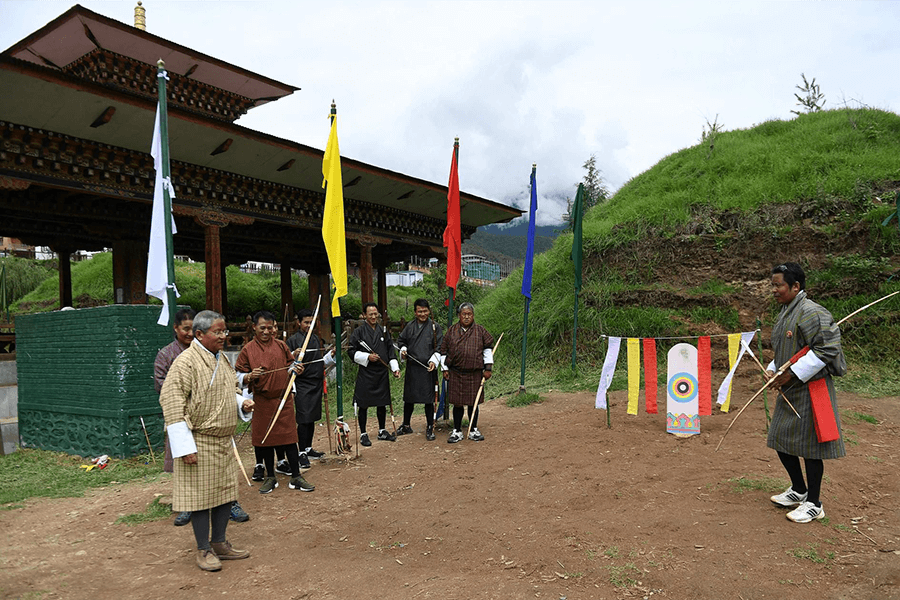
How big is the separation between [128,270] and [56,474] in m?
6.81

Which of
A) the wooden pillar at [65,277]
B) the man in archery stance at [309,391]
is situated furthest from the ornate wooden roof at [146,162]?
the man in archery stance at [309,391]

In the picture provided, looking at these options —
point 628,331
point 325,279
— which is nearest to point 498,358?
point 628,331

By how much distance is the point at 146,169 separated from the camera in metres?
10.3

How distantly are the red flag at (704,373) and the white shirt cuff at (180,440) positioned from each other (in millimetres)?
5678

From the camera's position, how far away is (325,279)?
19.1 meters

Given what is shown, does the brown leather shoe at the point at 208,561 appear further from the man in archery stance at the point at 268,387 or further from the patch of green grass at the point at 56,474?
the patch of green grass at the point at 56,474

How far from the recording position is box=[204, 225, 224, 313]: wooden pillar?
11.6m

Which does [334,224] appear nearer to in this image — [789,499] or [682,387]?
[682,387]

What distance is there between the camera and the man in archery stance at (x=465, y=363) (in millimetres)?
7043

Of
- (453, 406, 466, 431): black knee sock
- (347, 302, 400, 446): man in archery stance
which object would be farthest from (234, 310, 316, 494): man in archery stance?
(453, 406, 466, 431): black knee sock

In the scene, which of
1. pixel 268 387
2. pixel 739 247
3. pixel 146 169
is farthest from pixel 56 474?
pixel 739 247

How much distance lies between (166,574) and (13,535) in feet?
6.22

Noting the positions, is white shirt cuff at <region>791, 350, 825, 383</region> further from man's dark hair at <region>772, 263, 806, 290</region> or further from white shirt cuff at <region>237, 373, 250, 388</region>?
white shirt cuff at <region>237, 373, 250, 388</region>

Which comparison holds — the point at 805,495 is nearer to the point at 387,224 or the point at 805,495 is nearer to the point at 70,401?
the point at 70,401
